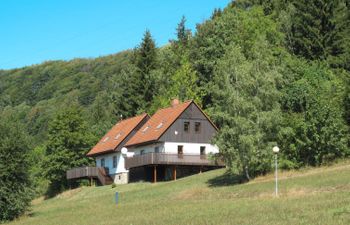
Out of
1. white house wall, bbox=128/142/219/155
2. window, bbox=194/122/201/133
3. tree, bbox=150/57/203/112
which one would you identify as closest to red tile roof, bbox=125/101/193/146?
white house wall, bbox=128/142/219/155

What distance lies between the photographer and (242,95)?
49.9 metres

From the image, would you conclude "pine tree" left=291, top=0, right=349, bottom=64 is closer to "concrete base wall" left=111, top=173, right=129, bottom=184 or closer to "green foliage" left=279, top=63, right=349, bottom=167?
"concrete base wall" left=111, top=173, right=129, bottom=184

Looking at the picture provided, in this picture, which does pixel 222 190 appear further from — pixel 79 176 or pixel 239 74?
pixel 79 176

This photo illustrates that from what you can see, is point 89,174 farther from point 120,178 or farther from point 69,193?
point 120,178

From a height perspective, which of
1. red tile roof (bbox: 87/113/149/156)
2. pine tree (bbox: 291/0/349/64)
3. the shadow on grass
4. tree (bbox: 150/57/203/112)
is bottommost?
the shadow on grass

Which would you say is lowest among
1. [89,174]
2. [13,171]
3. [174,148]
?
[89,174]

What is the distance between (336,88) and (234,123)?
1886 centimetres

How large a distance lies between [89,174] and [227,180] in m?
24.4

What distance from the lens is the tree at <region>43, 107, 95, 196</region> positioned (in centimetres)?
7325

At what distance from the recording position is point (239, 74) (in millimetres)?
50500

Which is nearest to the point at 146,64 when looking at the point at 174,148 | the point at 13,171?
the point at 174,148

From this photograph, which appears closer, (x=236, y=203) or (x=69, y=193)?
(x=236, y=203)

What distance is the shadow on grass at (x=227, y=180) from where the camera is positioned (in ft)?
160

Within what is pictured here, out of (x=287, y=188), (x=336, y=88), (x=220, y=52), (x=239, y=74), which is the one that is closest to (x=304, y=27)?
(x=220, y=52)
